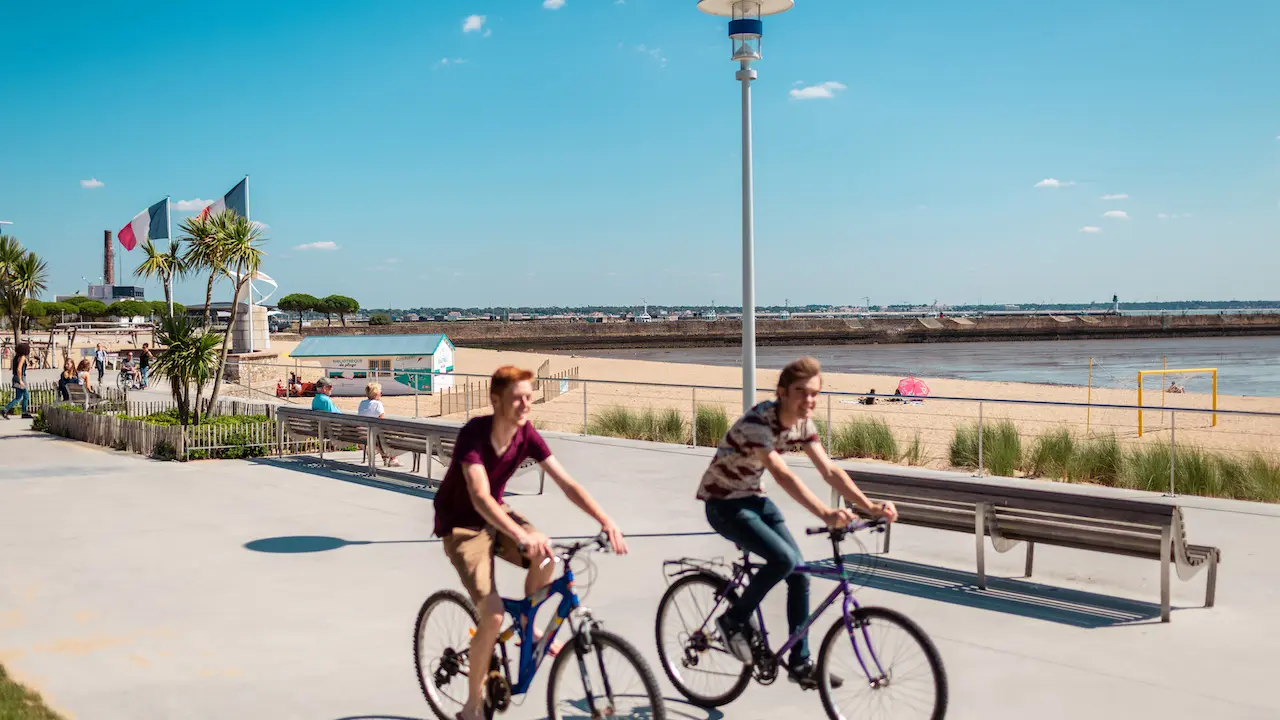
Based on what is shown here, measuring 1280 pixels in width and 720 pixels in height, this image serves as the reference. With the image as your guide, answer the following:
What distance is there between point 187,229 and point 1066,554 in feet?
47.7

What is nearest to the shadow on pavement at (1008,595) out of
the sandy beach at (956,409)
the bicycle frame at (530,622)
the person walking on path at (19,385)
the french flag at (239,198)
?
the bicycle frame at (530,622)

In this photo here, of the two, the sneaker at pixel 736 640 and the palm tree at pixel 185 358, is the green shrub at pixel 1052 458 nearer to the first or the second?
the sneaker at pixel 736 640

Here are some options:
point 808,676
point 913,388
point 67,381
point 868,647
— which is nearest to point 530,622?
point 808,676

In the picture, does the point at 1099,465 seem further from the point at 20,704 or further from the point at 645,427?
the point at 20,704

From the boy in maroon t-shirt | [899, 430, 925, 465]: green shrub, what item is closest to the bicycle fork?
the boy in maroon t-shirt

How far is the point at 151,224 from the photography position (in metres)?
22.8

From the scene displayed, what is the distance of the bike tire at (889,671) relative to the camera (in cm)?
425

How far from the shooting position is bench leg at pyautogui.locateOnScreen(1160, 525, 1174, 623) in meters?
6.17

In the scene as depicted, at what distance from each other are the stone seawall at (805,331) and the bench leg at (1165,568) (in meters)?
86.7

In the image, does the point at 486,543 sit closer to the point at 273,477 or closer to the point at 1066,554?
the point at 1066,554

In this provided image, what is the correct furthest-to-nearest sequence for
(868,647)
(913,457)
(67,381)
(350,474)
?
(67,381) < (913,457) < (350,474) < (868,647)

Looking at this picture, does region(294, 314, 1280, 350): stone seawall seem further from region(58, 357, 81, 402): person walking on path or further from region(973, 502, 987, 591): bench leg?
region(973, 502, 987, 591): bench leg

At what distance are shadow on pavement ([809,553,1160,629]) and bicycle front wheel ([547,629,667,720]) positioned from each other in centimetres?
239

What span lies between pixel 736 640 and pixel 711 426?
11.4 m
